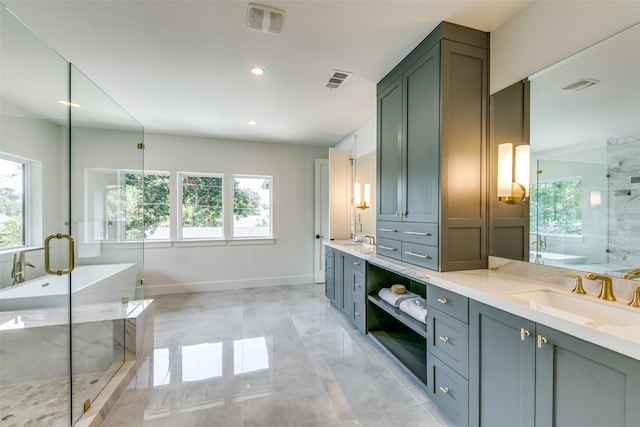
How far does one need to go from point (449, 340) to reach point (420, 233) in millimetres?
775

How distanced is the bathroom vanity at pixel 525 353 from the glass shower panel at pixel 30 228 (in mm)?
2484

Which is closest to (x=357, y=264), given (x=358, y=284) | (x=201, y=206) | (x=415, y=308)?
(x=358, y=284)

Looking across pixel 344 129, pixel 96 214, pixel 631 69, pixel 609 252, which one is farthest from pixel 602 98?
pixel 96 214

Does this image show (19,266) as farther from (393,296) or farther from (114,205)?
(393,296)

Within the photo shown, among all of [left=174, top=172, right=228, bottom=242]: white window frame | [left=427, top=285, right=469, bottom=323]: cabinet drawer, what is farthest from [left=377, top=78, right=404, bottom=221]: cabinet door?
[left=174, top=172, right=228, bottom=242]: white window frame

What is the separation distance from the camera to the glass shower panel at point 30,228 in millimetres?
1802

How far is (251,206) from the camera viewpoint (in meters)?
4.79

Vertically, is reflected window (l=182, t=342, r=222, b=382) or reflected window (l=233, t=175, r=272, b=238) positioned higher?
reflected window (l=233, t=175, r=272, b=238)

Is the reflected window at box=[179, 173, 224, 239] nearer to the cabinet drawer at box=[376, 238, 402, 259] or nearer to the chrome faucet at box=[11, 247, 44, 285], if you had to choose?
the chrome faucet at box=[11, 247, 44, 285]

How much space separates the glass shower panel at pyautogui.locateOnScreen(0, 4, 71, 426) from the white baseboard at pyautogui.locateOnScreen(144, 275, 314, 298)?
7.55 ft

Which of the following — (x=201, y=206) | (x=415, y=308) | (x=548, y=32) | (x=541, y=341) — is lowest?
(x=415, y=308)

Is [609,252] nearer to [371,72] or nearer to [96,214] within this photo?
[371,72]

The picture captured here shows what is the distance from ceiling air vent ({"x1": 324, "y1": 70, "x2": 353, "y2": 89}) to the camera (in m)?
2.43

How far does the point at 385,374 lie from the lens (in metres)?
2.13
